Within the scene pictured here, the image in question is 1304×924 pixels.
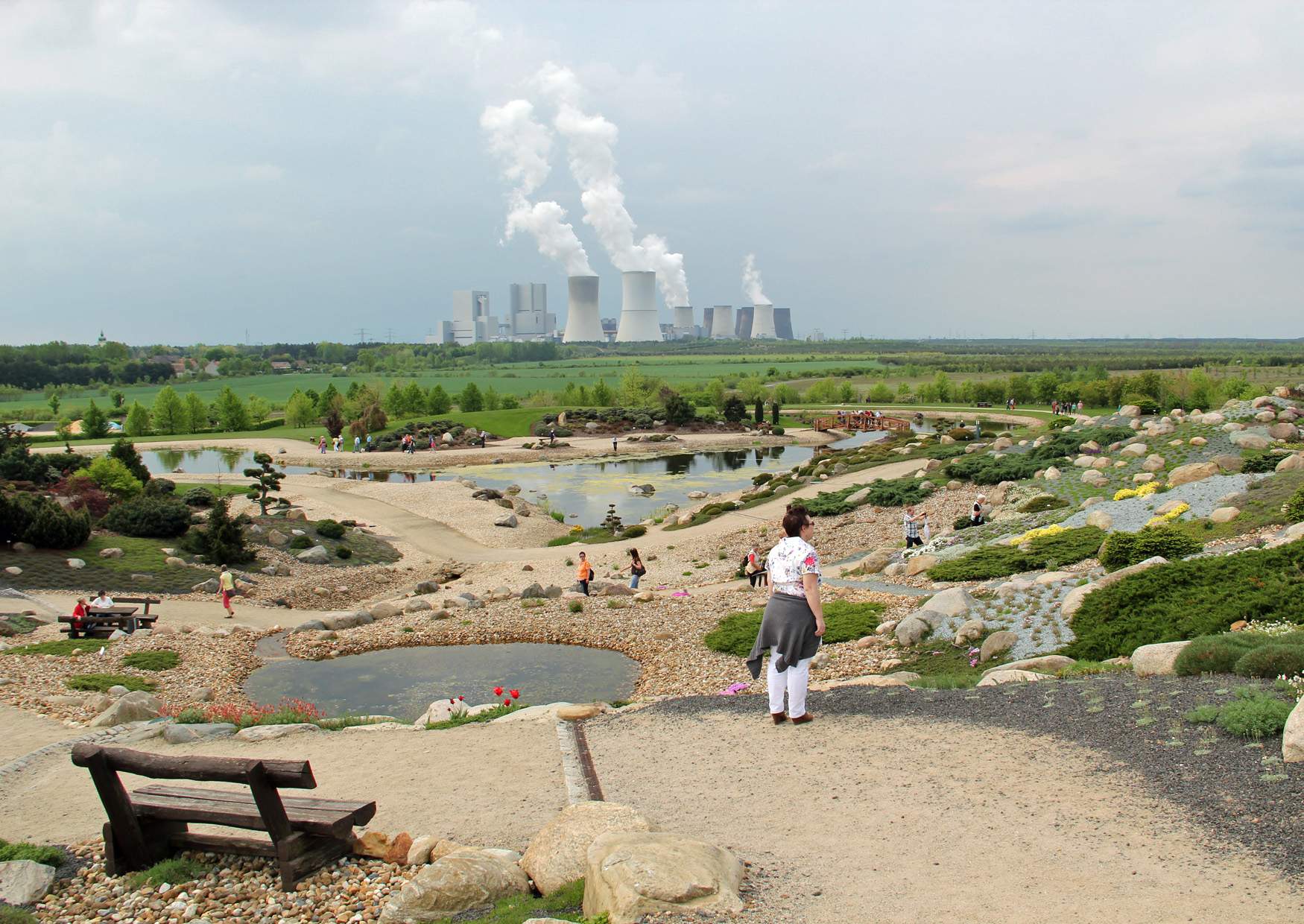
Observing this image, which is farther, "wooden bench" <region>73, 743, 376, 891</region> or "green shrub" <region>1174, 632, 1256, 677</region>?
"green shrub" <region>1174, 632, 1256, 677</region>

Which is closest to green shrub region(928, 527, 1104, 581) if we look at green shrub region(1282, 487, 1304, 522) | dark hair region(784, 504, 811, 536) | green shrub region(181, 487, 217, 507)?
green shrub region(1282, 487, 1304, 522)

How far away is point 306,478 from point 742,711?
139ft

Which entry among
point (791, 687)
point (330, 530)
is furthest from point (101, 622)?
point (791, 687)

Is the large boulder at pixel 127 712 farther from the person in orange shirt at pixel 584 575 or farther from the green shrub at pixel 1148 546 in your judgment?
the green shrub at pixel 1148 546

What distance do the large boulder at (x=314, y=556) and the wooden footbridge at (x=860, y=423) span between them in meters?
52.0

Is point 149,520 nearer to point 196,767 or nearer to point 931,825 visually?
point 196,767

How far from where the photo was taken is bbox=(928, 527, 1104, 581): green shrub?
57.3 ft

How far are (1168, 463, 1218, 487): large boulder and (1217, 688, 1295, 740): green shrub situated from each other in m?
15.3

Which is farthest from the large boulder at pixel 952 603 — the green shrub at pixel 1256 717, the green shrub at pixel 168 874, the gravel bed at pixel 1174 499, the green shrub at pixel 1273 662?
the green shrub at pixel 168 874

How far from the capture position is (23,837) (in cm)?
767

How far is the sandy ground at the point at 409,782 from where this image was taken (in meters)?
7.46

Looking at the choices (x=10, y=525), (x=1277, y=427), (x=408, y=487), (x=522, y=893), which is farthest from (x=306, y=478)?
(x=522, y=893)

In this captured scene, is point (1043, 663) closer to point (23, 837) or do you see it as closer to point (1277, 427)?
point (23, 837)

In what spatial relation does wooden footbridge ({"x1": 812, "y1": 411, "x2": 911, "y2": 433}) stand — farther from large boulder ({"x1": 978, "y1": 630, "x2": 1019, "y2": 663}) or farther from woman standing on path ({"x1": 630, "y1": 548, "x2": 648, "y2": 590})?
large boulder ({"x1": 978, "y1": 630, "x2": 1019, "y2": 663})
